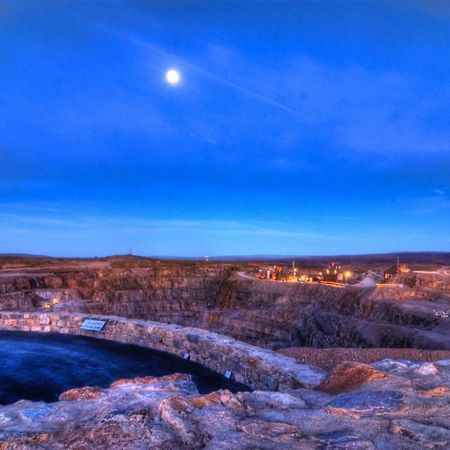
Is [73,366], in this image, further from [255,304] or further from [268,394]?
[255,304]

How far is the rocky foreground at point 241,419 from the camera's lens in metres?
3.25

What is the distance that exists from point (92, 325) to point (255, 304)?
62.8 feet

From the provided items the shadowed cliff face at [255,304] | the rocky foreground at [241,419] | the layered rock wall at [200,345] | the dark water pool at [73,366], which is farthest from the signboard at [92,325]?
the shadowed cliff face at [255,304]

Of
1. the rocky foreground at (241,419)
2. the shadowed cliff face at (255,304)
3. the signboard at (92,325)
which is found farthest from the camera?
the shadowed cliff face at (255,304)

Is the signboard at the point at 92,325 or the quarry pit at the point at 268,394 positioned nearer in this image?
the quarry pit at the point at 268,394

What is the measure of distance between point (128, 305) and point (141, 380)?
26503mm

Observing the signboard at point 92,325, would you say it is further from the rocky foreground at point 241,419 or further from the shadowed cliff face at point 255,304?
the shadowed cliff face at point 255,304

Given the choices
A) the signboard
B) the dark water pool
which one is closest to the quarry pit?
the signboard

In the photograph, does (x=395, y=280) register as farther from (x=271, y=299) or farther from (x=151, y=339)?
(x=151, y=339)

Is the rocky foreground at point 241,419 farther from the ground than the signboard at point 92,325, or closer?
farther from the ground

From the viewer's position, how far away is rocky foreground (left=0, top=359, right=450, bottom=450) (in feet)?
10.7

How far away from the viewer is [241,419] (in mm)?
3752

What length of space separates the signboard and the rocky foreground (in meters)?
9.98

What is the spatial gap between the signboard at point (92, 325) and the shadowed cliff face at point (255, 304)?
10.7 meters
